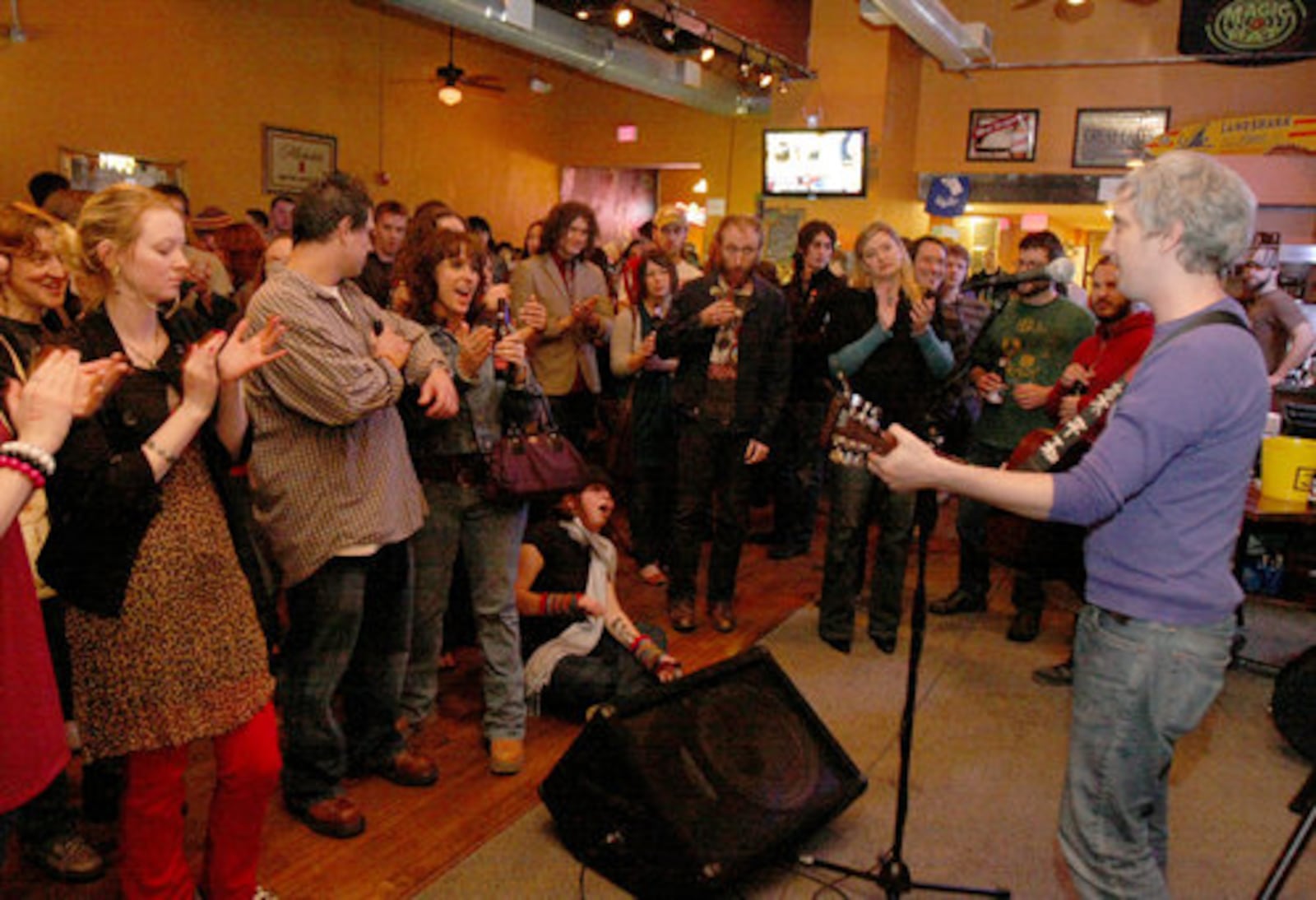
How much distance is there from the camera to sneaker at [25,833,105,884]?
2363mm

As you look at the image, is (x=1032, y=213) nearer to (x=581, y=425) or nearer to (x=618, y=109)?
(x=618, y=109)

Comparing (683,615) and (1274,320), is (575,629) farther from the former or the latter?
(1274,320)

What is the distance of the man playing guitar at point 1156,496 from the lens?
1.62 meters

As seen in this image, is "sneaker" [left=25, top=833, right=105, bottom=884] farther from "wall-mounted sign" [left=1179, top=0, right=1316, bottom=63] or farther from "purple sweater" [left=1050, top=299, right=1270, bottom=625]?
"wall-mounted sign" [left=1179, top=0, right=1316, bottom=63]

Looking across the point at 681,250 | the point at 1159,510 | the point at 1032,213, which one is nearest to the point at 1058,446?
the point at 1159,510

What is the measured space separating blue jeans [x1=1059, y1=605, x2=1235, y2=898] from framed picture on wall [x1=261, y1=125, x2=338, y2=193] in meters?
8.77

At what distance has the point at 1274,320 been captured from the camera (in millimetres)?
6180

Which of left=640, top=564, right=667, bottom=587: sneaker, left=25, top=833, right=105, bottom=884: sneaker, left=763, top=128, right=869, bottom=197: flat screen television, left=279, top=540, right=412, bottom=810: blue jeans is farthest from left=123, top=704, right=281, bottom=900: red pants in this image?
left=763, top=128, right=869, bottom=197: flat screen television

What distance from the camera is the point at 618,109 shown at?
1299cm

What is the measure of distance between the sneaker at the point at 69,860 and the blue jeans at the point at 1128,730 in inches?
89.6

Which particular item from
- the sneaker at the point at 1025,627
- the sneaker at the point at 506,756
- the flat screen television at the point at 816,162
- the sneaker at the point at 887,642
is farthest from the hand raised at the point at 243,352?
the flat screen television at the point at 816,162

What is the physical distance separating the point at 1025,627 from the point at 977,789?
58.4 inches

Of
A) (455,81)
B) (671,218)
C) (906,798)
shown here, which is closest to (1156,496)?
(906,798)

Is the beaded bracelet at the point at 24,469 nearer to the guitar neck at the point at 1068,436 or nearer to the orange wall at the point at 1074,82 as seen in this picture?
the guitar neck at the point at 1068,436
